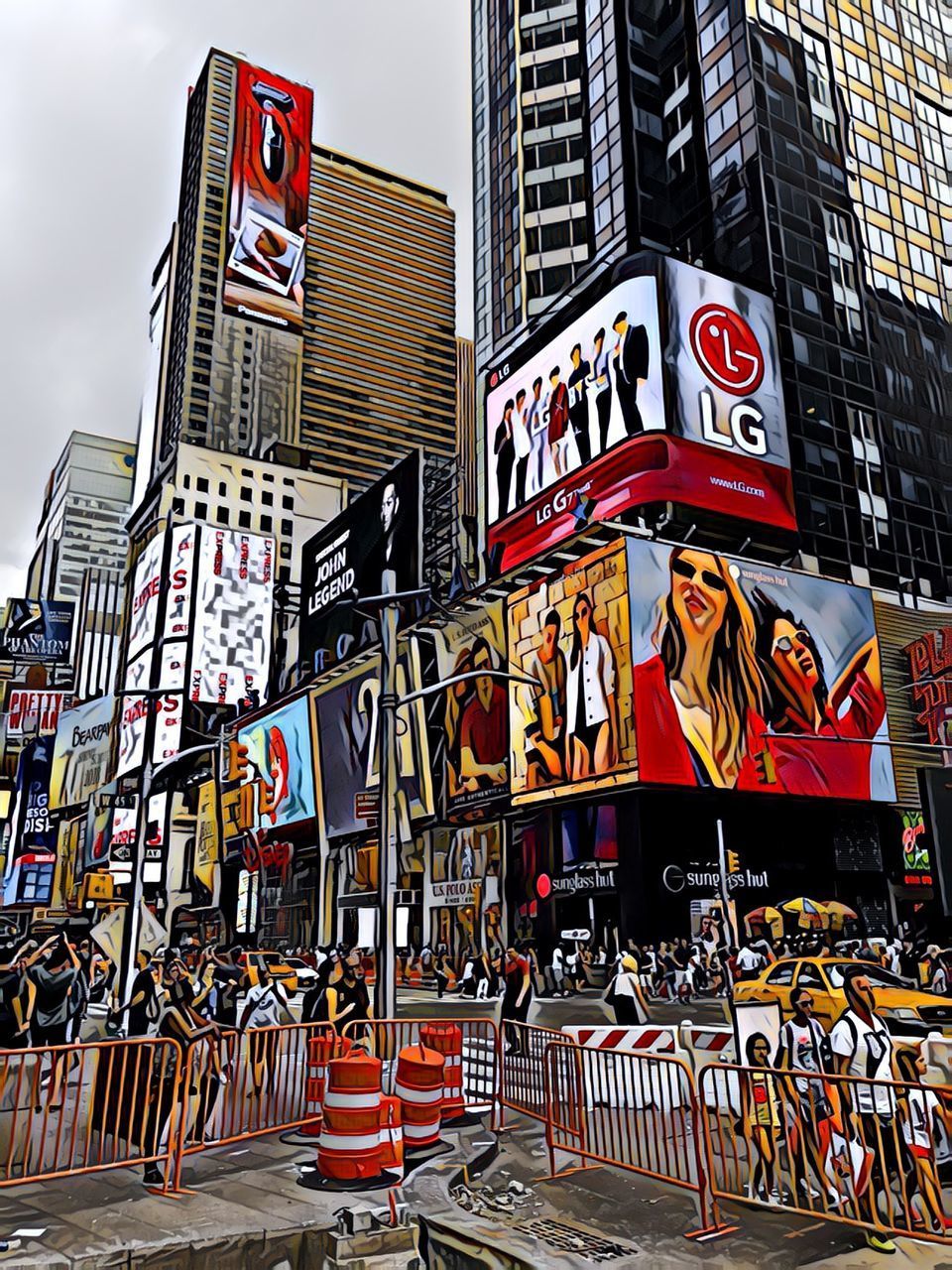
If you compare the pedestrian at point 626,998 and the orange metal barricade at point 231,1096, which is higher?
the pedestrian at point 626,998

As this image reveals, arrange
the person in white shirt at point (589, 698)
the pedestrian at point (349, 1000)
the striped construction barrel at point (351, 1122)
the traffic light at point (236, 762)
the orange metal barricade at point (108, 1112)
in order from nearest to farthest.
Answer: the orange metal barricade at point (108, 1112) → the striped construction barrel at point (351, 1122) → the pedestrian at point (349, 1000) → the person in white shirt at point (589, 698) → the traffic light at point (236, 762)

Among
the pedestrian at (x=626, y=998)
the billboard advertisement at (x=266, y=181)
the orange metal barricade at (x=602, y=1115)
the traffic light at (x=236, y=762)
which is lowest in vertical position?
the orange metal barricade at (x=602, y=1115)

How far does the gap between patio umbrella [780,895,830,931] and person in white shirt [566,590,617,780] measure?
901 cm

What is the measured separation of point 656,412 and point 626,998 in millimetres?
28156

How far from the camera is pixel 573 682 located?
125 feet

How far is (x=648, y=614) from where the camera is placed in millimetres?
36281

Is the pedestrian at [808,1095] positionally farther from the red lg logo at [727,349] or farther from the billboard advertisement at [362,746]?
the billboard advertisement at [362,746]

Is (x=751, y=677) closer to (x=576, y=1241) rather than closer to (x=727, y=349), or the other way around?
(x=727, y=349)

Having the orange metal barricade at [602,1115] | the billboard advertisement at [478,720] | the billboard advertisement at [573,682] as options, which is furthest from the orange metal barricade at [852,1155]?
the billboard advertisement at [478,720]

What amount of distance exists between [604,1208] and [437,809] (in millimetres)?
37300

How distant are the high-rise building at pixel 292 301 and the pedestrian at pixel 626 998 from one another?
95.8 m

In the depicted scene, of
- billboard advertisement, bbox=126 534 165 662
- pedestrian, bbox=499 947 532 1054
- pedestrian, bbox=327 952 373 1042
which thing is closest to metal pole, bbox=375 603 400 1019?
pedestrian, bbox=327 952 373 1042

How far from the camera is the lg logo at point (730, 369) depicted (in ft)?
134

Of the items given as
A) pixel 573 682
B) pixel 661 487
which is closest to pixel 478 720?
pixel 573 682
